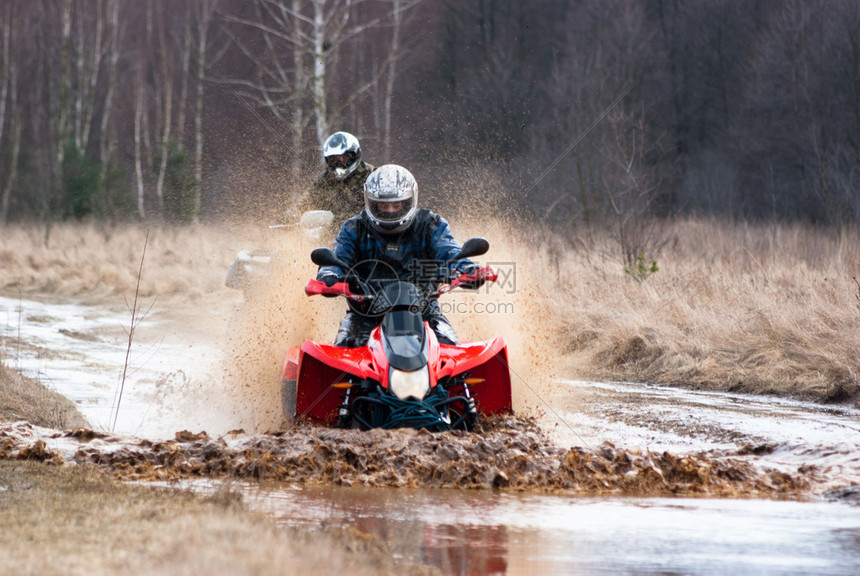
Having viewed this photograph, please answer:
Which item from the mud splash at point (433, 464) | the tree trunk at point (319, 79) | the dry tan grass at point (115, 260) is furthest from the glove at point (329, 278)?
the tree trunk at point (319, 79)

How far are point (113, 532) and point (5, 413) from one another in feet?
16.3

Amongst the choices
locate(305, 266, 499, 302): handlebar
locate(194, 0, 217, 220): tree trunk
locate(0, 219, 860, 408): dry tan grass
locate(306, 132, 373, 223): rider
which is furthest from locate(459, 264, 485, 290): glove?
locate(194, 0, 217, 220): tree trunk

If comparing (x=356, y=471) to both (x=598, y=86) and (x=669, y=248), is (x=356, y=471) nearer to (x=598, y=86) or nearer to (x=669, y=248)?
(x=669, y=248)

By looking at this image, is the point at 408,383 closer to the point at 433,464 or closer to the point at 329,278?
the point at 433,464

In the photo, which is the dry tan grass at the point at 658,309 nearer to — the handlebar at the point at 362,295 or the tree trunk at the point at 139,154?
the handlebar at the point at 362,295

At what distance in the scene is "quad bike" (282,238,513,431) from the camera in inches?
291

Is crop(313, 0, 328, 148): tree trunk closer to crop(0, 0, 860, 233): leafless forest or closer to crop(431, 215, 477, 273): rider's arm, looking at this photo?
crop(0, 0, 860, 233): leafless forest

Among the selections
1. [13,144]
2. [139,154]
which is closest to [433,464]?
[139,154]

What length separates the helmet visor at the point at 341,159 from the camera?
1203 centimetres

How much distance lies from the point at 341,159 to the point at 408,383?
5.20m

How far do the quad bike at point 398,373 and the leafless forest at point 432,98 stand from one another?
55.3 ft

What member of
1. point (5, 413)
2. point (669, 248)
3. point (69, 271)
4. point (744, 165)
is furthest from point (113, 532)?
point (744, 165)

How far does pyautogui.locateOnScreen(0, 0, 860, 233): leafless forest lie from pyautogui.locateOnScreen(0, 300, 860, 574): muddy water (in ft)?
50.6

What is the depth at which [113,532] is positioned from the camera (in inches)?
197
